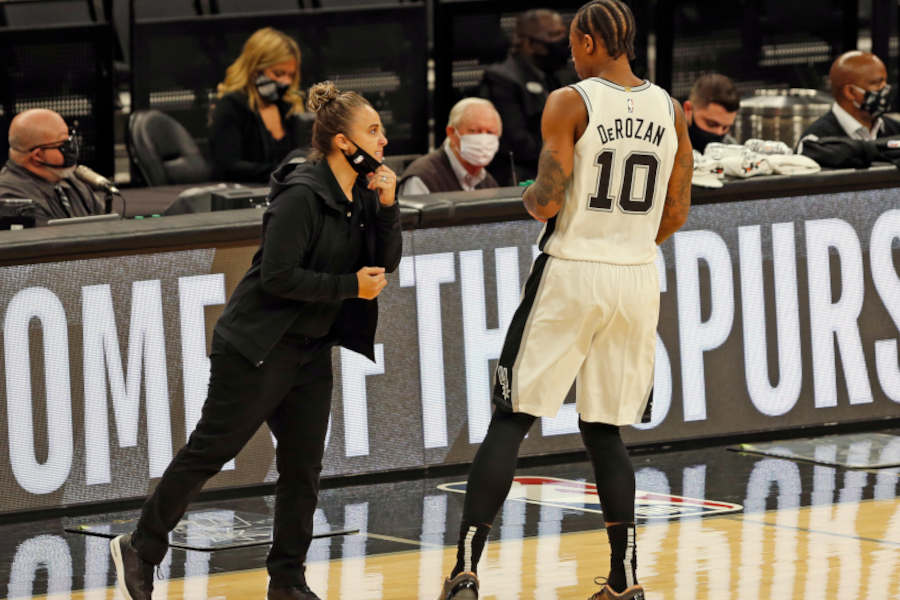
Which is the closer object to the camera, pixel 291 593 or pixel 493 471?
pixel 493 471

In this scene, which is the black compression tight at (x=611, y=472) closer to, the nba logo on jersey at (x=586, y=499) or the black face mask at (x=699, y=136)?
the nba logo on jersey at (x=586, y=499)

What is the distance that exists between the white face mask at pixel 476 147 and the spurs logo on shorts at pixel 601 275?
3692 mm

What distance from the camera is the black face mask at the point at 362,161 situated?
5.75 meters

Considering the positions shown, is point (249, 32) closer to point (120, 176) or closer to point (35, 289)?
point (120, 176)

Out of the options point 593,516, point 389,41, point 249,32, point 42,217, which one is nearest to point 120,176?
point 249,32

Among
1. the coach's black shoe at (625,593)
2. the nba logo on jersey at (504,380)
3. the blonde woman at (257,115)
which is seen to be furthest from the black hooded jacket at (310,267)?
the blonde woman at (257,115)

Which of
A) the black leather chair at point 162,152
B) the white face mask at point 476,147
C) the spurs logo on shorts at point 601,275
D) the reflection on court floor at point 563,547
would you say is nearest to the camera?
the spurs logo on shorts at point 601,275

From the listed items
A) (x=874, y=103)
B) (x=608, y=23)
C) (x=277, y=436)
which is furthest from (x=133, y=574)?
(x=874, y=103)

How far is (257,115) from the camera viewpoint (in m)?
11.1

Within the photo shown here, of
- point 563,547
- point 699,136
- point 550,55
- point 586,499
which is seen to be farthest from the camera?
point 550,55

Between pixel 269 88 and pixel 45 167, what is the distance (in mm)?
2414

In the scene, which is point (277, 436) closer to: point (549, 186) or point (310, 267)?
point (310, 267)

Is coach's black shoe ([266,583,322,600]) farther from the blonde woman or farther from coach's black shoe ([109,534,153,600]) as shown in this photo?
the blonde woman

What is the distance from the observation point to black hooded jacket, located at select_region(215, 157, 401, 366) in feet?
18.5
